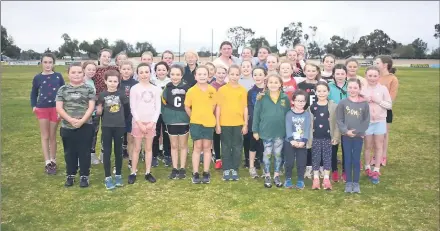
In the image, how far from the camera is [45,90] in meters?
5.72

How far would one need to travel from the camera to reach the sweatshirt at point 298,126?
5316mm

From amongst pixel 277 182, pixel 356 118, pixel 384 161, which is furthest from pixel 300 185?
pixel 384 161

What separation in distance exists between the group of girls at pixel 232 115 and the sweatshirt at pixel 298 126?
1 centimetres

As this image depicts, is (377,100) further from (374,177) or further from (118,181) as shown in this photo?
(118,181)

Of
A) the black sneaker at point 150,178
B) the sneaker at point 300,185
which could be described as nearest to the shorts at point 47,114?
Result: the black sneaker at point 150,178

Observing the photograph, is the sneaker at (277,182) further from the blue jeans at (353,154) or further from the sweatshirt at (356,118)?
the sweatshirt at (356,118)

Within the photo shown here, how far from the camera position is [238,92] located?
563cm

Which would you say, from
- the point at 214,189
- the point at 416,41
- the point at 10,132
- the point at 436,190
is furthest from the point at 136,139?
the point at 416,41

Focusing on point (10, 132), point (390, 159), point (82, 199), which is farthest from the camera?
point (10, 132)

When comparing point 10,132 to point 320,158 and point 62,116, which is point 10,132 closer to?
point 62,116

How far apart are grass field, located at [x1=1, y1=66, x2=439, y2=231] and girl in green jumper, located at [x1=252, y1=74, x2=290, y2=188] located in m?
0.50

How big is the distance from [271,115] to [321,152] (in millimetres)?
911

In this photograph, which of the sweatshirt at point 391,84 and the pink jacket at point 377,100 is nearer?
the pink jacket at point 377,100

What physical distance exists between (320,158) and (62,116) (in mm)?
3650
